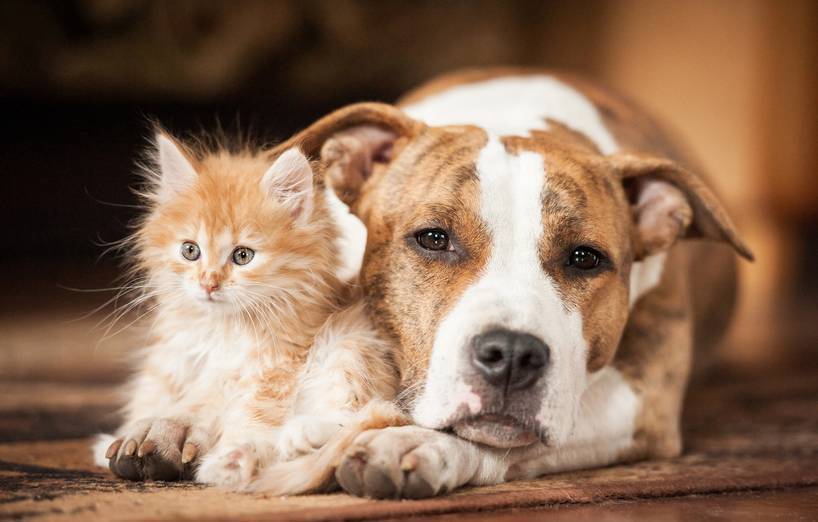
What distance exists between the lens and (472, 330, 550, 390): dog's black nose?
1764mm

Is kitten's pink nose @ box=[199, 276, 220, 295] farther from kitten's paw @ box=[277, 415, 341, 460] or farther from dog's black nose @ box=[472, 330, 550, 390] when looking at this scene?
dog's black nose @ box=[472, 330, 550, 390]

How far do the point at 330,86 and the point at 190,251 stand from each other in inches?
187

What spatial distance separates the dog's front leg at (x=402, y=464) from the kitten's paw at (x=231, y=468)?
6.7 inches

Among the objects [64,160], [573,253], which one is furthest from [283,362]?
[64,160]

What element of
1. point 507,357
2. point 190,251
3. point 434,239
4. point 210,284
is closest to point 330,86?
point 434,239

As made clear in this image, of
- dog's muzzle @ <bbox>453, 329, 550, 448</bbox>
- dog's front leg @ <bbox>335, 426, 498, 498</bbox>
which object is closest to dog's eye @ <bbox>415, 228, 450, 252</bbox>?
dog's muzzle @ <bbox>453, 329, 550, 448</bbox>

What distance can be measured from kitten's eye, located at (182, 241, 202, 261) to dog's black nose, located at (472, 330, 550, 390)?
1.91ft

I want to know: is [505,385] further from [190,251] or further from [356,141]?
[356,141]

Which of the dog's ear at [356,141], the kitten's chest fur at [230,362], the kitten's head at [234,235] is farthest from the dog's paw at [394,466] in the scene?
the dog's ear at [356,141]

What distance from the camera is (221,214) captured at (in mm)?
1834

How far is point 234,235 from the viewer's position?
1829 mm

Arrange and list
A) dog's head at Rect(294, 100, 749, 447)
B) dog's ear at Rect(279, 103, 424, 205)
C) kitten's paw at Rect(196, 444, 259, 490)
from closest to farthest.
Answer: kitten's paw at Rect(196, 444, 259, 490) → dog's head at Rect(294, 100, 749, 447) → dog's ear at Rect(279, 103, 424, 205)

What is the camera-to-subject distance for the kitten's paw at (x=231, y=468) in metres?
1.71

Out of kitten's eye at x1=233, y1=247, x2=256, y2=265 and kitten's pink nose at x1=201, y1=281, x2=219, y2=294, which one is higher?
kitten's eye at x1=233, y1=247, x2=256, y2=265
